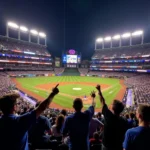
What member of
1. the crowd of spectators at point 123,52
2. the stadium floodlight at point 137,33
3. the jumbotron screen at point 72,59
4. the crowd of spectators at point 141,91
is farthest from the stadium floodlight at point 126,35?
the crowd of spectators at point 141,91

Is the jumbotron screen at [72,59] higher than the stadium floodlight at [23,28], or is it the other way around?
the stadium floodlight at [23,28]

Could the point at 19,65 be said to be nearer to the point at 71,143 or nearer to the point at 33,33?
the point at 33,33

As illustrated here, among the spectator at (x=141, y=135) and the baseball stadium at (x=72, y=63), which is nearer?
the spectator at (x=141, y=135)

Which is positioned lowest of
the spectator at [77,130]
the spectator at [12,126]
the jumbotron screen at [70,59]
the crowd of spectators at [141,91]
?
the crowd of spectators at [141,91]

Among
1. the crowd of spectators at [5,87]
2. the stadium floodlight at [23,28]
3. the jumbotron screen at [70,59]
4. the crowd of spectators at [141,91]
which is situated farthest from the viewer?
the jumbotron screen at [70,59]

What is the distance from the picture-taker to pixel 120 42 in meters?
98.6

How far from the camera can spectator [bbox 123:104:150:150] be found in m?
2.80

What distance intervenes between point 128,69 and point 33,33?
77.6 m

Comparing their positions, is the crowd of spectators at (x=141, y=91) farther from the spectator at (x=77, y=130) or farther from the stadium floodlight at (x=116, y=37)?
the stadium floodlight at (x=116, y=37)

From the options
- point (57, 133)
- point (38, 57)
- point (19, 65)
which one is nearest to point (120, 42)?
point (38, 57)

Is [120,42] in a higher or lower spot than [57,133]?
higher

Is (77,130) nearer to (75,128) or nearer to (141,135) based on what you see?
(75,128)

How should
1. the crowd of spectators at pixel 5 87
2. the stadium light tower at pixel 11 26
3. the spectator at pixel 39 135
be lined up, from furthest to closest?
the stadium light tower at pixel 11 26 → the crowd of spectators at pixel 5 87 → the spectator at pixel 39 135

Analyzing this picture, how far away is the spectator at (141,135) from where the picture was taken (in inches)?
110
